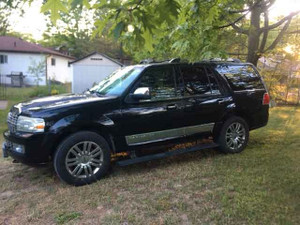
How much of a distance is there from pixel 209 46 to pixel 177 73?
0.71m

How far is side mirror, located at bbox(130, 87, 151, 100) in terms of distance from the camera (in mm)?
4551

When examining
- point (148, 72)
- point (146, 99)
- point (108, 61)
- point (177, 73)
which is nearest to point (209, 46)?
point (177, 73)

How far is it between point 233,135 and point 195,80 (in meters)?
1.37

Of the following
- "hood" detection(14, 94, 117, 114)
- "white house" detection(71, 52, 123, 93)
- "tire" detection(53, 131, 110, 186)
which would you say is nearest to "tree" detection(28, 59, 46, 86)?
"white house" detection(71, 52, 123, 93)

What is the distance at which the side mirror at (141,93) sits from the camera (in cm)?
455

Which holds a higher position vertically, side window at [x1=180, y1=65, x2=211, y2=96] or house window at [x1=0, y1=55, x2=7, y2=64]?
house window at [x1=0, y1=55, x2=7, y2=64]

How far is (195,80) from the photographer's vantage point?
17.5 ft

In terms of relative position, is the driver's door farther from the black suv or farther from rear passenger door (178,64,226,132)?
rear passenger door (178,64,226,132)

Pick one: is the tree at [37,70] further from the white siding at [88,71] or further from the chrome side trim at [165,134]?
the chrome side trim at [165,134]

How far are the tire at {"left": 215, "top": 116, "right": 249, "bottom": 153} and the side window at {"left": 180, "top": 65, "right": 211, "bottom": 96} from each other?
0.79 meters

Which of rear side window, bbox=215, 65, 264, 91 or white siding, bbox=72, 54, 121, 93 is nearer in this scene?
rear side window, bbox=215, 65, 264, 91

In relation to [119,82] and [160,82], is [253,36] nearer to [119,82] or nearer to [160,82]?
[160,82]

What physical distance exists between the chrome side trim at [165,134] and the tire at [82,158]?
19.2 inches

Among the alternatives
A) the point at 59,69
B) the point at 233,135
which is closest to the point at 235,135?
the point at 233,135
